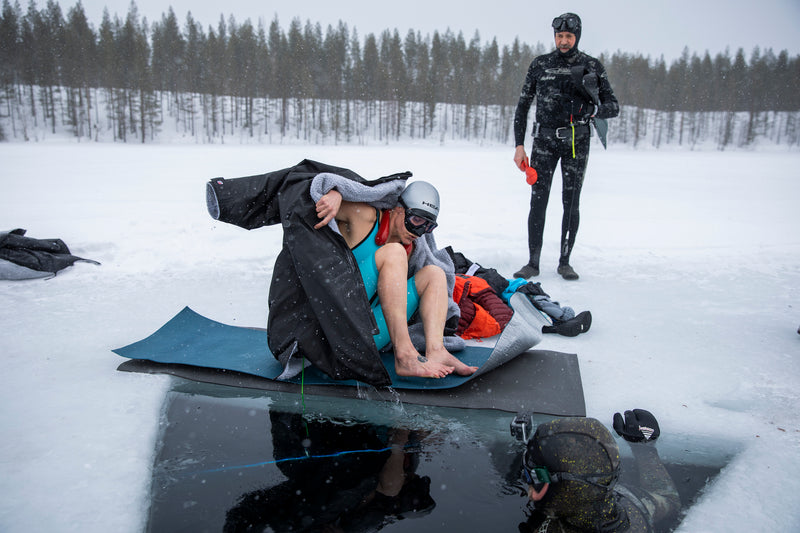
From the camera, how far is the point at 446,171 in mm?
13469

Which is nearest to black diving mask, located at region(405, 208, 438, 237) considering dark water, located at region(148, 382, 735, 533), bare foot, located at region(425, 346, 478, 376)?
bare foot, located at region(425, 346, 478, 376)

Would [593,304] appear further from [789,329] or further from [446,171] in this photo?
[446,171]

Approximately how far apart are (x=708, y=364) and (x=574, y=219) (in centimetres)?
180

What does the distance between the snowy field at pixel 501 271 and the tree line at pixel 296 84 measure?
3741cm

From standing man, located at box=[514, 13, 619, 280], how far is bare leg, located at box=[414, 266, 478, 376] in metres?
1.89

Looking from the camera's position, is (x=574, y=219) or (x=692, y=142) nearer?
(x=574, y=219)

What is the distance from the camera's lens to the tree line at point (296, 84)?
4047cm

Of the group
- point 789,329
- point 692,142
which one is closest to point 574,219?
point 789,329

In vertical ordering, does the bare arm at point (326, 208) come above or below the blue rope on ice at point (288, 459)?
above

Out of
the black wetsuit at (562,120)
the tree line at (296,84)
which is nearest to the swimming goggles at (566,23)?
the black wetsuit at (562,120)

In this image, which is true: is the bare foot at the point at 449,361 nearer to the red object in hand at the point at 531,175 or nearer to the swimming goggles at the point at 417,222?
the swimming goggles at the point at 417,222

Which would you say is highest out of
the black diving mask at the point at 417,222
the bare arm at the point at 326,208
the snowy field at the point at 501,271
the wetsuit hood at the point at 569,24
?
the wetsuit hood at the point at 569,24

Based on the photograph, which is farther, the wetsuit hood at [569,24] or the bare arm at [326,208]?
the wetsuit hood at [569,24]

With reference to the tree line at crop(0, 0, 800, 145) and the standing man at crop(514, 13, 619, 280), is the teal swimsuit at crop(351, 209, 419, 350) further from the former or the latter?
the tree line at crop(0, 0, 800, 145)
